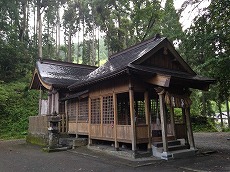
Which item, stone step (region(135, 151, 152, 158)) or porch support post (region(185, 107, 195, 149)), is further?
porch support post (region(185, 107, 195, 149))

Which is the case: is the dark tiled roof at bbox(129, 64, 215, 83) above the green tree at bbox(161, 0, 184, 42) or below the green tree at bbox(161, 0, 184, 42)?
below

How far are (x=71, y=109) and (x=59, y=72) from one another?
14.3 ft

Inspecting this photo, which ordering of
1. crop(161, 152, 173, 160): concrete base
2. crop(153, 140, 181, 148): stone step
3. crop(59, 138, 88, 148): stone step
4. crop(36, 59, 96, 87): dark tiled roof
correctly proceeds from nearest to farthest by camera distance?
crop(161, 152, 173, 160): concrete base → crop(153, 140, 181, 148): stone step → crop(59, 138, 88, 148): stone step → crop(36, 59, 96, 87): dark tiled roof

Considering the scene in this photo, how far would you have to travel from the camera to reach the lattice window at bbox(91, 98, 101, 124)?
1365 cm

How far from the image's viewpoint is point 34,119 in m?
18.2

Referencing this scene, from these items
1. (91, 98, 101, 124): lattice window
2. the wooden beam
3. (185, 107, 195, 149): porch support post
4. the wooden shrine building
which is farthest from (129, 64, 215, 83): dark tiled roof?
(91, 98, 101, 124): lattice window

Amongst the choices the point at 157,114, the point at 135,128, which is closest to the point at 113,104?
the point at 135,128

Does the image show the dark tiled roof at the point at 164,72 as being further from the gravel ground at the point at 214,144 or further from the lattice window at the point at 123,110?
the gravel ground at the point at 214,144

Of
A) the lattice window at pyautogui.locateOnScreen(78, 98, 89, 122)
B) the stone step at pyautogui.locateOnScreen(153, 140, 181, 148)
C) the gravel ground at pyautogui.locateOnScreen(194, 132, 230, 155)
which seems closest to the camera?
the stone step at pyautogui.locateOnScreen(153, 140, 181, 148)

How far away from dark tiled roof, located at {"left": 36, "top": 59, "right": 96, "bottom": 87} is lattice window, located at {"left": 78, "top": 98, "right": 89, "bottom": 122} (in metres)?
2.13

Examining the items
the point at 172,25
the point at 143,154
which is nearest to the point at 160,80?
the point at 143,154

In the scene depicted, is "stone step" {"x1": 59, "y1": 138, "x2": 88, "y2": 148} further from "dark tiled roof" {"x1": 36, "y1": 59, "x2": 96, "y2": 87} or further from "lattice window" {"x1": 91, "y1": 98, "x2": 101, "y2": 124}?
"dark tiled roof" {"x1": 36, "y1": 59, "x2": 96, "y2": 87}

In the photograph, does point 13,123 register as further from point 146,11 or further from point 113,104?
point 146,11

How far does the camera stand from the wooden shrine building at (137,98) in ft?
34.4
